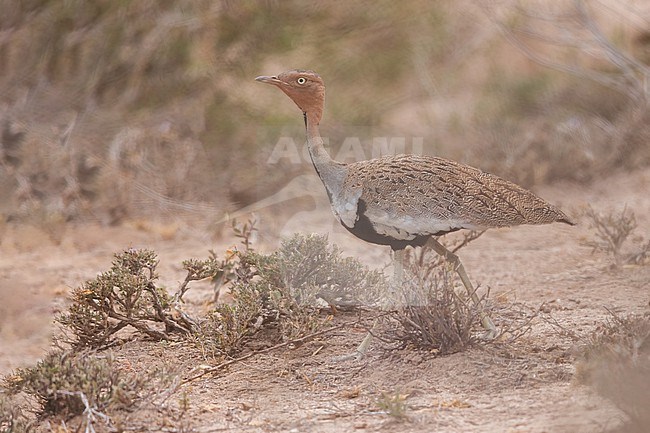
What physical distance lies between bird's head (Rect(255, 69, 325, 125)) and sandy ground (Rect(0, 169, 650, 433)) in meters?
1.08

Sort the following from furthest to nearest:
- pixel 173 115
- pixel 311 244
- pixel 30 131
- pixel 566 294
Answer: pixel 173 115 → pixel 30 131 → pixel 566 294 → pixel 311 244

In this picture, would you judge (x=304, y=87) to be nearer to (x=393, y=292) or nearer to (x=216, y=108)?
(x=393, y=292)

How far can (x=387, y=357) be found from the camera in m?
4.18

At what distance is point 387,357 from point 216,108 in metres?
4.56

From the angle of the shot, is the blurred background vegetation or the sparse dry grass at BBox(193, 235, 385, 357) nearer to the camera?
the sparse dry grass at BBox(193, 235, 385, 357)

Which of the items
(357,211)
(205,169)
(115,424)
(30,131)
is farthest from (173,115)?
(115,424)

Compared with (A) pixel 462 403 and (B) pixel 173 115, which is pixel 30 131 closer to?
(B) pixel 173 115

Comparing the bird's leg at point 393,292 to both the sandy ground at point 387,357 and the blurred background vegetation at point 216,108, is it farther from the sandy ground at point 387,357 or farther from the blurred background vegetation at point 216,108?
the blurred background vegetation at point 216,108

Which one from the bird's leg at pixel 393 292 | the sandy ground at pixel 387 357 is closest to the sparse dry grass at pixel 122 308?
the sandy ground at pixel 387 357

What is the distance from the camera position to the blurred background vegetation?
7.41 metres

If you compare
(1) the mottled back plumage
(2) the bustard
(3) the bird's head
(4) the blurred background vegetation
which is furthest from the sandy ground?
(3) the bird's head

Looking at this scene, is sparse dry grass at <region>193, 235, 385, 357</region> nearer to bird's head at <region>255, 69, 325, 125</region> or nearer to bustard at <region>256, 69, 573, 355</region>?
bustard at <region>256, 69, 573, 355</region>

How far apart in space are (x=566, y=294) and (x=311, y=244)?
1.54m

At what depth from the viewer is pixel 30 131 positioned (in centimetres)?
752
